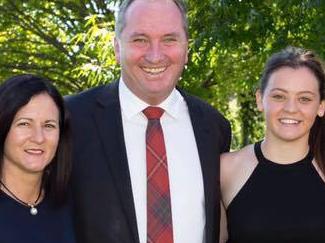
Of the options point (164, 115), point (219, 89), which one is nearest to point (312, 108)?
point (164, 115)

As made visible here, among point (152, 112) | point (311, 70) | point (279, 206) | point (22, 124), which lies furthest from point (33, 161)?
point (311, 70)

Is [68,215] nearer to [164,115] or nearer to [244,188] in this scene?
[164,115]

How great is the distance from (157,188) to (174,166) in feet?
0.58

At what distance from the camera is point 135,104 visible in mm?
3602

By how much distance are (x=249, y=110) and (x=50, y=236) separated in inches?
459

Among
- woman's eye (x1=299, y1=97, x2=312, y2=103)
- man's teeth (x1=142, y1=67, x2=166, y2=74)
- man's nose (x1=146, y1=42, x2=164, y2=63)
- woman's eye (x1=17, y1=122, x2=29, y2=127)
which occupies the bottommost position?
woman's eye (x1=17, y1=122, x2=29, y2=127)

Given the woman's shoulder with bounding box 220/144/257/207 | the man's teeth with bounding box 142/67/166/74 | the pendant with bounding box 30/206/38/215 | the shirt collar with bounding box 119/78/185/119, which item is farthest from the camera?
the woman's shoulder with bounding box 220/144/257/207

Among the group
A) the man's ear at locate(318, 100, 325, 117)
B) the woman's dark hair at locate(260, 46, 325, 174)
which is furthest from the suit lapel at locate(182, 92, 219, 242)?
the man's ear at locate(318, 100, 325, 117)

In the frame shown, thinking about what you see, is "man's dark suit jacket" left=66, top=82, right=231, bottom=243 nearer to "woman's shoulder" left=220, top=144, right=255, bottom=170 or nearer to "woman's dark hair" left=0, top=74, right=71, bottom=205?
"woman's dark hair" left=0, top=74, right=71, bottom=205

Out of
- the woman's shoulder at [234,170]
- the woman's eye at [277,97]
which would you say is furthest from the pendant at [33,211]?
the woman's eye at [277,97]

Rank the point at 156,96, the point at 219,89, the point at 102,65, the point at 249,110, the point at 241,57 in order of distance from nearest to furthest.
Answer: the point at 156,96 < the point at 102,65 < the point at 241,57 < the point at 219,89 < the point at 249,110

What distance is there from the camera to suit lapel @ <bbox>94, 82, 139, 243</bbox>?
3381mm

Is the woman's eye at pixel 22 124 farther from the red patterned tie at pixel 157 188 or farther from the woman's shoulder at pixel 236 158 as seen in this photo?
the woman's shoulder at pixel 236 158

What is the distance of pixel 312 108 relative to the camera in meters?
3.64
